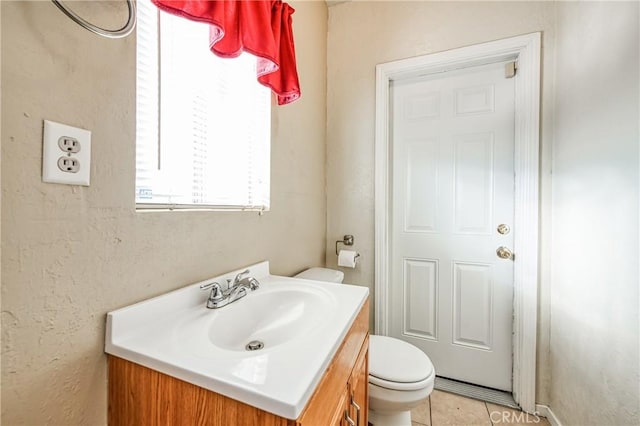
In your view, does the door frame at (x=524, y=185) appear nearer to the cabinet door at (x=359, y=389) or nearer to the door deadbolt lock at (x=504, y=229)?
the door deadbolt lock at (x=504, y=229)

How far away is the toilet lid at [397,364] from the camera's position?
1117 mm

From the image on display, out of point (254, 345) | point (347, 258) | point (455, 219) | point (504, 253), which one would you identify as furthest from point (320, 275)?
point (504, 253)

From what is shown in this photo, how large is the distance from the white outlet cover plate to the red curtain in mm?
378

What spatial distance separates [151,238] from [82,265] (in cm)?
16

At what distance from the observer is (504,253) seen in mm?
1508

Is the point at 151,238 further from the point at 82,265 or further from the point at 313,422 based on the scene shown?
the point at 313,422

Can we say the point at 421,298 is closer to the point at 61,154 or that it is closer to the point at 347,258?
the point at 347,258

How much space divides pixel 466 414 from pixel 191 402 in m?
1.55

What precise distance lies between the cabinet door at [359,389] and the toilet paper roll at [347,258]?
0.71 metres

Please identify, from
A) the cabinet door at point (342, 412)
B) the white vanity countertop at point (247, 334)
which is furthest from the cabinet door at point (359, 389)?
the white vanity countertop at point (247, 334)

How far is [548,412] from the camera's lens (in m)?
1.39

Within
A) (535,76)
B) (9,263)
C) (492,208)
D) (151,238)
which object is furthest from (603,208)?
(9,263)

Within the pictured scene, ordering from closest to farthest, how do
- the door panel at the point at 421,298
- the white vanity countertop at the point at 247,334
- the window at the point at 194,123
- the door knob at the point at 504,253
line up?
the white vanity countertop at the point at 247,334 → the window at the point at 194,123 → the door knob at the point at 504,253 → the door panel at the point at 421,298

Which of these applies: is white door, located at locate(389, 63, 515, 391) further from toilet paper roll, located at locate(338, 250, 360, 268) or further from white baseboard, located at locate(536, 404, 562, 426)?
Result: toilet paper roll, located at locate(338, 250, 360, 268)
